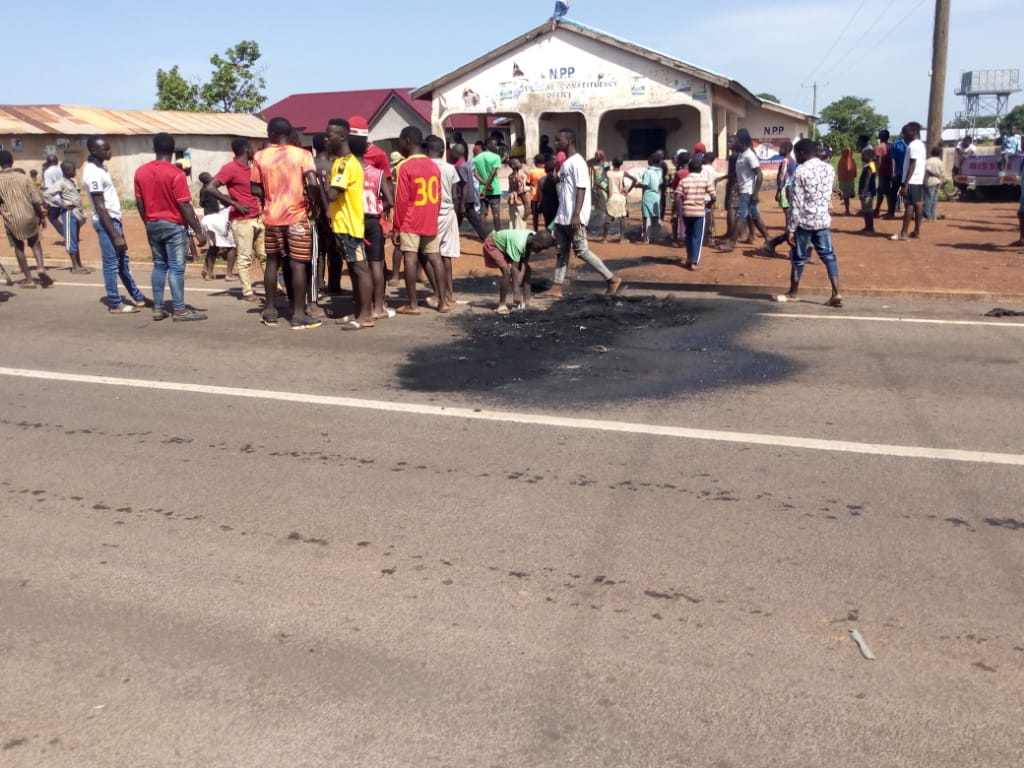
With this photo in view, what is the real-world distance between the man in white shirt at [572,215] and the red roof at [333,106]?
38.4 m

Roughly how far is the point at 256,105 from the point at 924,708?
162 ft

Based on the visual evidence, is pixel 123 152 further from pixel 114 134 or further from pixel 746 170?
pixel 746 170

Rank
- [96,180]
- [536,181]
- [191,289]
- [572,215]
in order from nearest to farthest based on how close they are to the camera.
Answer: [96,180] < [572,215] < [191,289] < [536,181]

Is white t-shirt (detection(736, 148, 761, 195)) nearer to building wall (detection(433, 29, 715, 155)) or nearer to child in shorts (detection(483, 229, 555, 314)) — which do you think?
child in shorts (detection(483, 229, 555, 314))

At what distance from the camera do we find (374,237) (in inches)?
381

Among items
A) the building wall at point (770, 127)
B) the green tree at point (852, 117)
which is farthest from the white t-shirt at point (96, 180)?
the green tree at point (852, 117)

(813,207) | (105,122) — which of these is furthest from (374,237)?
(105,122)

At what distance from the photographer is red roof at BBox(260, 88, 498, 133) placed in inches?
1901

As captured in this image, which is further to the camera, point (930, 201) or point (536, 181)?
point (930, 201)

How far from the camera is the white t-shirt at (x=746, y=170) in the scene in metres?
13.7

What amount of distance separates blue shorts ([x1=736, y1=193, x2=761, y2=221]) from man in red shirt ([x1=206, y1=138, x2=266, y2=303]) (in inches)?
276

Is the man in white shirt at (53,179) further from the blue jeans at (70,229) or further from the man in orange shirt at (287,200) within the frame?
the man in orange shirt at (287,200)

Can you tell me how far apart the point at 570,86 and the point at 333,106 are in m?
30.5

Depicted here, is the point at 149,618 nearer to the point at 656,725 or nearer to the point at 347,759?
the point at 347,759
